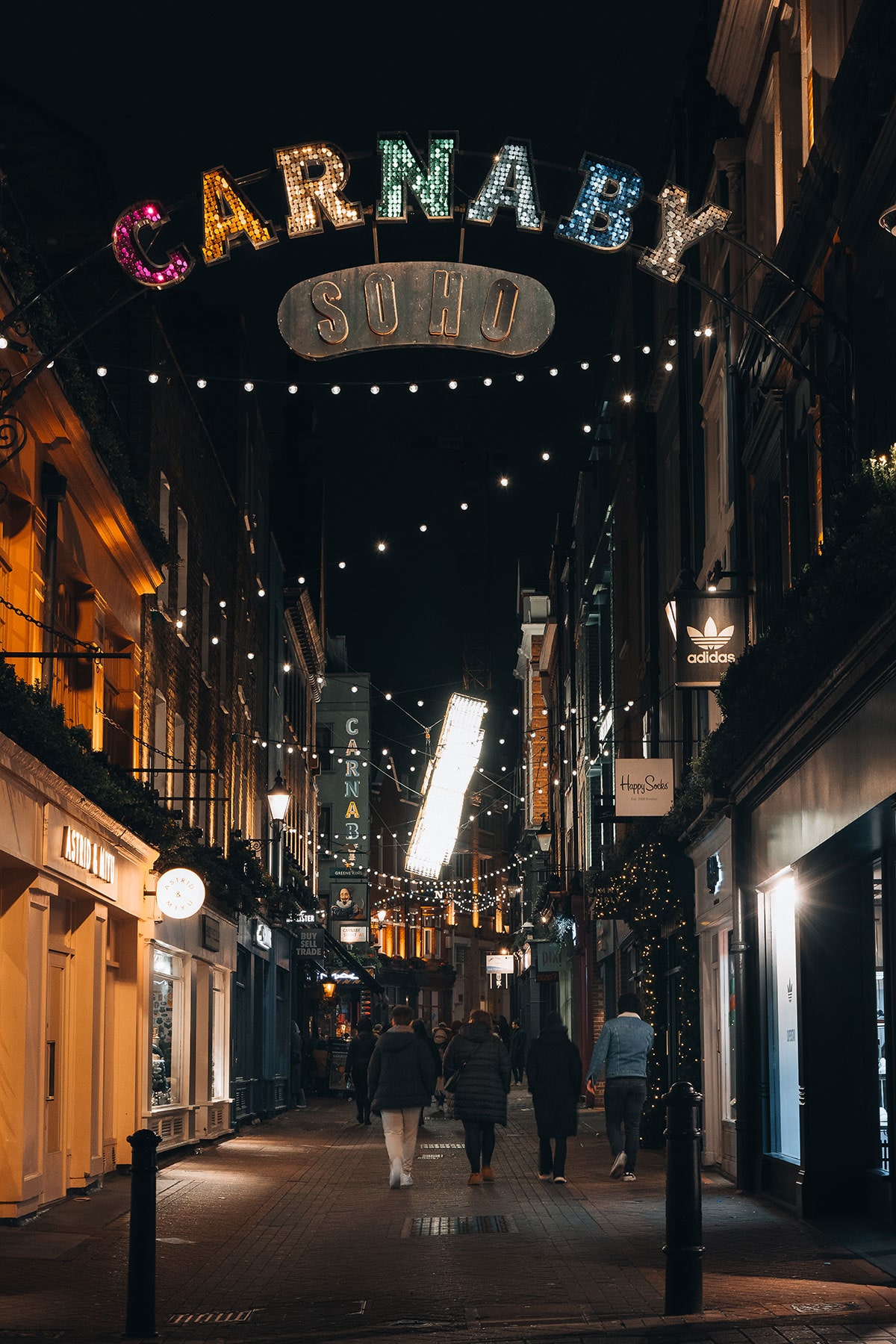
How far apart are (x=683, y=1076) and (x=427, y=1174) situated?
3636 mm

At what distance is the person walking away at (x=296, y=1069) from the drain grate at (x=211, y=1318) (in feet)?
102

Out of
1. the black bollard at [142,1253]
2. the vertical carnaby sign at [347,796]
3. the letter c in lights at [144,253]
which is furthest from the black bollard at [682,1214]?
the vertical carnaby sign at [347,796]

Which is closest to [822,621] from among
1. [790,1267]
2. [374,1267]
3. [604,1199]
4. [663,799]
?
[790,1267]

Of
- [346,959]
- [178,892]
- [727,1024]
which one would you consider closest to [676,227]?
[727,1024]

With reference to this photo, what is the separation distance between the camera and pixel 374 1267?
1132 centimetres

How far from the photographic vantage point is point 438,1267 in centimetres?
1127

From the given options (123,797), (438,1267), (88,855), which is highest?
(123,797)

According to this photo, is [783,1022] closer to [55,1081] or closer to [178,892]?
[55,1081]

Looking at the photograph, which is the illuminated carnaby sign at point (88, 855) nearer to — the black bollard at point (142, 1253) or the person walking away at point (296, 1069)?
the black bollard at point (142, 1253)

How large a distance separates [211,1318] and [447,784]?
5750 centimetres

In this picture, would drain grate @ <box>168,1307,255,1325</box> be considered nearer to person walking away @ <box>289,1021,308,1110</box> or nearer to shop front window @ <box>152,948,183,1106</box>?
shop front window @ <box>152,948,183,1106</box>

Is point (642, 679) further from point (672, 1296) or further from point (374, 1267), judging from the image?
point (672, 1296)

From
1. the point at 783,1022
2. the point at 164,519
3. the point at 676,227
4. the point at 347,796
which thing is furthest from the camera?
the point at 347,796

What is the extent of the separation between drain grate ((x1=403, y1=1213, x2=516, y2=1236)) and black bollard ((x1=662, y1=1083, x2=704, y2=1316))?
427cm
